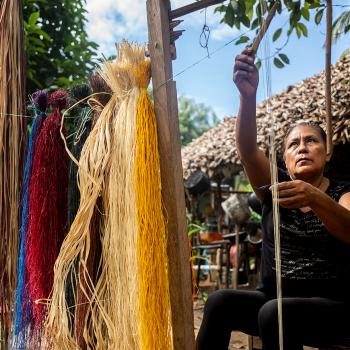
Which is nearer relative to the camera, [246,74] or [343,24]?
[246,74]

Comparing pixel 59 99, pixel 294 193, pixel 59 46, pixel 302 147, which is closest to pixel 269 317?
pixel 294 193

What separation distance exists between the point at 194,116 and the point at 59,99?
98.9ft

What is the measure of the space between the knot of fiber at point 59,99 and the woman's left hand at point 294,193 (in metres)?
0.84

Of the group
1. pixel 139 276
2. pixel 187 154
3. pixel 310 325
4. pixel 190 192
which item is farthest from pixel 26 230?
pixel 187 154

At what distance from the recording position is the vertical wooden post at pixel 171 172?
48.2 inches

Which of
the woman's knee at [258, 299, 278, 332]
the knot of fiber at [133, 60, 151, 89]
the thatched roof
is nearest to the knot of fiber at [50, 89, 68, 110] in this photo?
the knot of fiber at [133, 60, 151, 89]

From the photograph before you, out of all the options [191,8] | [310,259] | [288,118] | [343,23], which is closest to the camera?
[191,8]

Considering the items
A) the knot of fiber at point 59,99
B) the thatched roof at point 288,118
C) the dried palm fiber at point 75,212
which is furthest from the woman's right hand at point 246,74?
the thatched roof at point 288,118

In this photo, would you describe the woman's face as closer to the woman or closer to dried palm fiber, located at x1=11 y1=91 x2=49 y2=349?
the woman

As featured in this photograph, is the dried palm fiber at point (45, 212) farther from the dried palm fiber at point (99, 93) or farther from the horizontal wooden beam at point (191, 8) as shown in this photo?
the horizontal wooden beam at point (191, 8)

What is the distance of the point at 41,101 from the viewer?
1.59m

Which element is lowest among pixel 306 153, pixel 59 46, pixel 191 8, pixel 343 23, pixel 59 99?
pixel 306 153

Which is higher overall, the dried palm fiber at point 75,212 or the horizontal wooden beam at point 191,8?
the horizontal wooden beam at point 191,8

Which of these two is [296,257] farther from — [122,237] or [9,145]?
[9,145]
